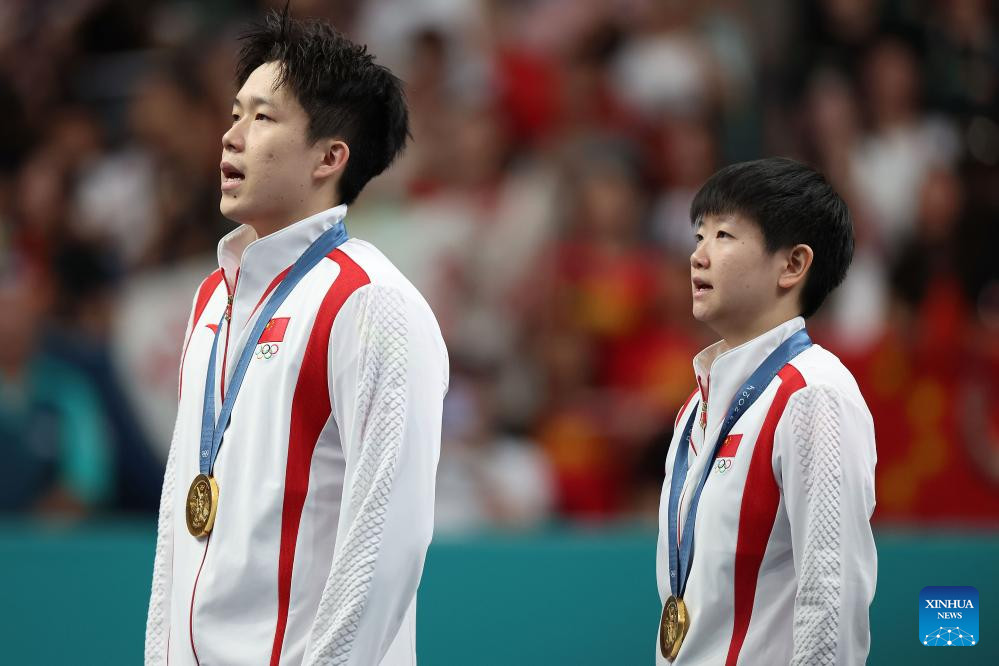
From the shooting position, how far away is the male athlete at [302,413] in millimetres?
2713

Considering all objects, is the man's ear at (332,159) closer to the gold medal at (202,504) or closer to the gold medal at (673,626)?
the gold medal at (202,504)

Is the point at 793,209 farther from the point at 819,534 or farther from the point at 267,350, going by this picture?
the point at 267,350

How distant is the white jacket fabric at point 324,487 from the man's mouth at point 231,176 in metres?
0.15

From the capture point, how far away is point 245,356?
2.92 m

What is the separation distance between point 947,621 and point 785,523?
1.60m

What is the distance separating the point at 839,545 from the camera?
284cm

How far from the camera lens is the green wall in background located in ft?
16.1

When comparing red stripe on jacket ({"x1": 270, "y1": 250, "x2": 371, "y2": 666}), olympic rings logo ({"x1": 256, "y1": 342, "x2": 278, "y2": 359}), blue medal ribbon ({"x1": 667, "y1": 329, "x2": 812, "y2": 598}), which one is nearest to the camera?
red stripe on jacket ({"x1": 270, "y1": 250, "x2": 371, "y2": 666})

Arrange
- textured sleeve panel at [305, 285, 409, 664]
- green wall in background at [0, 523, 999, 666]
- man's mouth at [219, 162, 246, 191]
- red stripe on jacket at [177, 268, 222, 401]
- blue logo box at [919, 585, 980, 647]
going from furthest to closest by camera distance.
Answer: green wall in background at [0, 523, 999, 666] < blue logo box at [919, 585, 980, 647] < red stripe on jacket at [177, 268, 222, 401] < man's mouth at [219, 162, 246, 191] < textured sleeve panel at [305, 285, 409, 664]

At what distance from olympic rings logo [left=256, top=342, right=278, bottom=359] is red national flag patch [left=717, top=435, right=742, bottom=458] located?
99 centimetres

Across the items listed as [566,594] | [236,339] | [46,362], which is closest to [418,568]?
[236,339]

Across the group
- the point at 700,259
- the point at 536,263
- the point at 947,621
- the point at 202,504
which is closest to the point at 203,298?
the point at 202,504

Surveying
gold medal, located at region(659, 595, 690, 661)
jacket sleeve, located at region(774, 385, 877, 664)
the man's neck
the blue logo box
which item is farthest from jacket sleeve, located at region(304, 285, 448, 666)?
the blue logo box

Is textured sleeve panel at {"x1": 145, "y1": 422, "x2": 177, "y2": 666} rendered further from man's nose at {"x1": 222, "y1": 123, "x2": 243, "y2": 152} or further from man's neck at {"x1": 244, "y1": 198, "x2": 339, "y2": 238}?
man's nose at {"x1": 222, "y1": 123, "x2": 243, "y2": 152}
